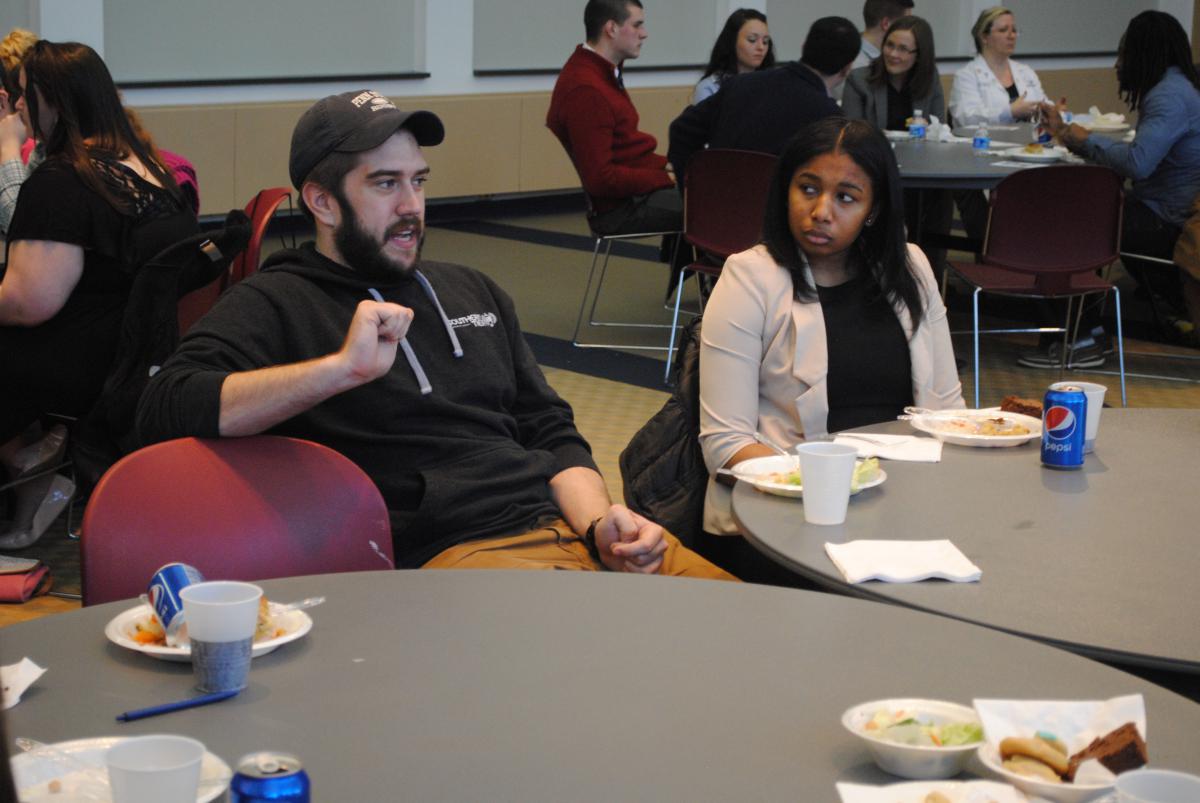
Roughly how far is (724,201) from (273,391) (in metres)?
3.68

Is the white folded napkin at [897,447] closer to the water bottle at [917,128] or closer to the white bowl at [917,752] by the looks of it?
the white bowl at [917,752]

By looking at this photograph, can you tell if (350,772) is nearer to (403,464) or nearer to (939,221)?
(403,464)

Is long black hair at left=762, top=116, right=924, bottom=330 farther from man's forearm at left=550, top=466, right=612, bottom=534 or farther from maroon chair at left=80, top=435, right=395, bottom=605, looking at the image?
maroon chair at left=80, top=435, right=395, bottom=605

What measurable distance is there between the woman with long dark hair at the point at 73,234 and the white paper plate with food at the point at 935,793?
2.87m

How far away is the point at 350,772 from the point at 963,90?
728 centimetres

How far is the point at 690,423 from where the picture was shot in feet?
9.22

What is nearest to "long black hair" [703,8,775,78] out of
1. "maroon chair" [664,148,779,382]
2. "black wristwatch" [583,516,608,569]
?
"maroon chair" [664,148,779,382]

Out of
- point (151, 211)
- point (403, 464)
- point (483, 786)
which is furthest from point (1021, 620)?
point (151, 211)

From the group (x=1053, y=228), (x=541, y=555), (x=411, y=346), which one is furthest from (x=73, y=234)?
(x=1053, y=228)

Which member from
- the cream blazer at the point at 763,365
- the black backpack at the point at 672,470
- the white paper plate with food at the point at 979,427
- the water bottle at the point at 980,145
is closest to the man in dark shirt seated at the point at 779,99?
the water bottle at the point at 980,145

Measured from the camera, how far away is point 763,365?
2836 mm

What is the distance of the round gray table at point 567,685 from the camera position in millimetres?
1291

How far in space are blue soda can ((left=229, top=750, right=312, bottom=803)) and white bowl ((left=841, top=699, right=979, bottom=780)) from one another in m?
0.51

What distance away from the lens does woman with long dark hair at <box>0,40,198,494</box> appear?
3.60 metres
